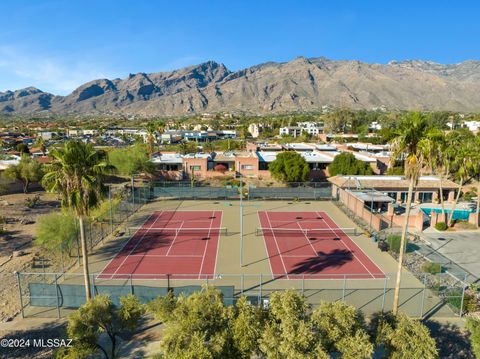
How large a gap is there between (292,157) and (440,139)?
122 ft

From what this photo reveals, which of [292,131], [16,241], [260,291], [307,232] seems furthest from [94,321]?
[292,131]

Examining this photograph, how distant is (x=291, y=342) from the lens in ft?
38.3

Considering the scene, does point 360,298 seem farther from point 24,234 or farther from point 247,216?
point 24,234

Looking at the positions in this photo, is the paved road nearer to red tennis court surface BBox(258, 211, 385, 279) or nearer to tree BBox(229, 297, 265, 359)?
red tennis court surface BBox(258, 211, 385, 279)

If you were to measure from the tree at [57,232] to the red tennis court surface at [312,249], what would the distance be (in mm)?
15862

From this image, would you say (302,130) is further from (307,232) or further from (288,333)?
(288,333)

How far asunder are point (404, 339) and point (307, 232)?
22835 mm

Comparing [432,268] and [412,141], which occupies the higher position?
[412,141]

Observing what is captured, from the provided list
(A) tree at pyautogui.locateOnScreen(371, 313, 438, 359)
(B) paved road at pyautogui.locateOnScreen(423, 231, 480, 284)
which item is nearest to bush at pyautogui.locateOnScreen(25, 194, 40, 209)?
(A) tree at pyautogui.locateOnScreen(371, 313, 438, 359)

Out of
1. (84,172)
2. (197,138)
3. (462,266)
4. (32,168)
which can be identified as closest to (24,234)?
(32,168)

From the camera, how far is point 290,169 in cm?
5288

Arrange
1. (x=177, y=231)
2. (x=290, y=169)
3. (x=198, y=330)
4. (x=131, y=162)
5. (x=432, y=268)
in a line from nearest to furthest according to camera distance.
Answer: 1. (x=198, y=330)
2. (x=432, y=268)
3. (x=177, y=231)
4. (x=290, y=169)
5. (x=131, y=162)

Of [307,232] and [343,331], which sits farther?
[307,232]

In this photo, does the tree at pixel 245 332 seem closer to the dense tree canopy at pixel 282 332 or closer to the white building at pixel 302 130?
the dense tree canopy at pixel 282 332
